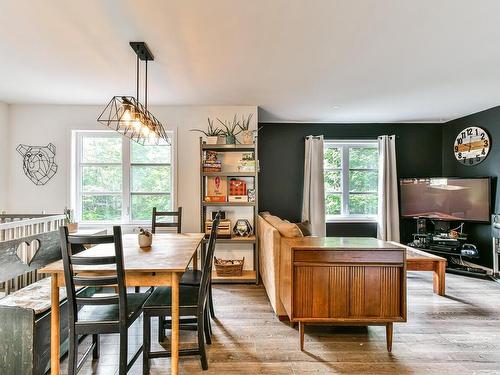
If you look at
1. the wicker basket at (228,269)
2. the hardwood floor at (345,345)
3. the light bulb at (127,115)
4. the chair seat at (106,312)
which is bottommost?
the hardwood floor at (345,345)

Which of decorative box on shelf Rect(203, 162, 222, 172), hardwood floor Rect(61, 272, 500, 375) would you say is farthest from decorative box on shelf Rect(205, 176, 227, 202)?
hardwood floor Rect(61, 272, 500, 375)

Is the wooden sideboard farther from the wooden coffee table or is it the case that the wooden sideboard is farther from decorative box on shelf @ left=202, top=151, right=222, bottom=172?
decorative box on shelf @ left=202, top=151, right=222, bottom=172

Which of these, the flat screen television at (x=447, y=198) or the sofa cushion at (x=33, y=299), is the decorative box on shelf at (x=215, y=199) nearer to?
the sofa cushion at (x=33, y=299)

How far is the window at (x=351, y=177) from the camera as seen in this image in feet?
17.3

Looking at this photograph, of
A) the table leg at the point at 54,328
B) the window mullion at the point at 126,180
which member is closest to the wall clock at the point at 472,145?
the window mullion at the point at 126,180

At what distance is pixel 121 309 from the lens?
168 centimetres

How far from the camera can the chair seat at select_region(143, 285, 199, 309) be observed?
1939mm

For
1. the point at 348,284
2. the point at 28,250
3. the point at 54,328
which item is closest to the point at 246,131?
the point at 348,284

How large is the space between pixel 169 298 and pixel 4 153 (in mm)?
3712

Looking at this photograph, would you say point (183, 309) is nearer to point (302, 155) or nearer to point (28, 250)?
point (28, 250)

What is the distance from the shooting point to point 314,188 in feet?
16.2

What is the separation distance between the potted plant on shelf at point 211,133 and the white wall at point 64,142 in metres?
0.08

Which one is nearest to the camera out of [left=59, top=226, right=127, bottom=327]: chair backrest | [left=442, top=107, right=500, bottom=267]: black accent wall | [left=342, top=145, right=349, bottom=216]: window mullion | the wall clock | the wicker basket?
[left=59, top=226, right=127, bottom=327]: chair backrest

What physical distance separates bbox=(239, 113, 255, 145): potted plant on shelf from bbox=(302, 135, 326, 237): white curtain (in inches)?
56.2
